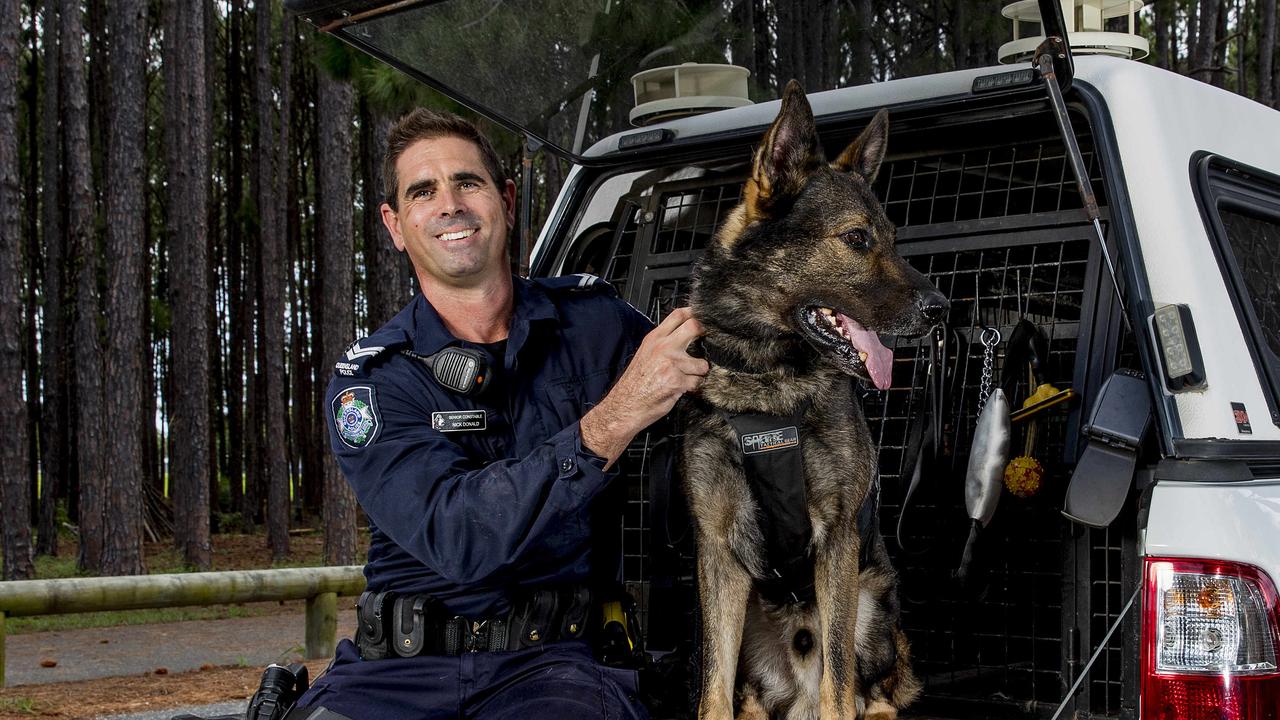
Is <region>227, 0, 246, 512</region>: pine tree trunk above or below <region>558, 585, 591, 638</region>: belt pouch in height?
above

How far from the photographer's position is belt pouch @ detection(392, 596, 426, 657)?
2723 millimetres

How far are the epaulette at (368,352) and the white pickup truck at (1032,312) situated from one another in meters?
0.75

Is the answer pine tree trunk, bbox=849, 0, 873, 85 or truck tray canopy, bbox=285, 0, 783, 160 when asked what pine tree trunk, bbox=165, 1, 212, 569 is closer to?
truck tray canopy, bbox=285, 0, 783, 160

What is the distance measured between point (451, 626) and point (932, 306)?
1314mm

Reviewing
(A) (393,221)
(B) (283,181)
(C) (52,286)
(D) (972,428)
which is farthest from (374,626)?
(C) (52,286)

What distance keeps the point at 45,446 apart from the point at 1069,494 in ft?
77.0

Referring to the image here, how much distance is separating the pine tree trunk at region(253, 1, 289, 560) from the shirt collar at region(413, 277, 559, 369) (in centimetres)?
1650

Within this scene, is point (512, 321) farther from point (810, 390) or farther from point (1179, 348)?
point (1179, 348)

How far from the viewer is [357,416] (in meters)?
2.73

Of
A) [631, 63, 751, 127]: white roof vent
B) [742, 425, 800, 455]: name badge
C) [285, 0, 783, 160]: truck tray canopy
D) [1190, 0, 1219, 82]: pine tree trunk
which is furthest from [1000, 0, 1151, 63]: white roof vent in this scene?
[1190, 0, 1219, 82]: pine tree trunk

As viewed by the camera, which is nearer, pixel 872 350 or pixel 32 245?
pixel 872 350

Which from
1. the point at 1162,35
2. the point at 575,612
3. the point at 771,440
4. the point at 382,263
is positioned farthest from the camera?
the point at 1162,35

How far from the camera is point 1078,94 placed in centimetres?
261

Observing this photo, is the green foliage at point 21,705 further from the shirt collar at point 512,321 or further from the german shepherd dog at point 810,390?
the german shepherd dog at point 810,390
